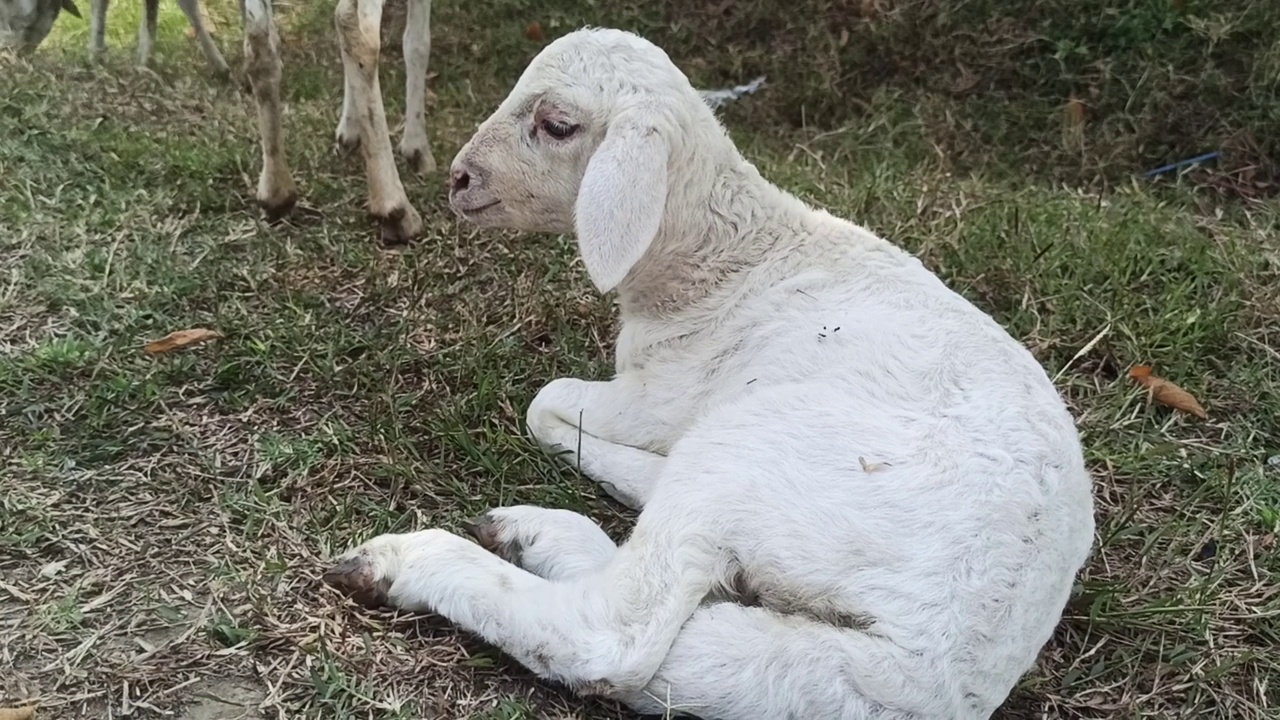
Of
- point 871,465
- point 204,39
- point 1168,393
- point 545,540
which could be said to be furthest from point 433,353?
Answer: point 204,39

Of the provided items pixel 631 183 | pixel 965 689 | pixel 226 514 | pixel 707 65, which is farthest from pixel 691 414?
pixel 707 65

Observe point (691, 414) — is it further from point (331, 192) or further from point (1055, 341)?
point (331, 192)

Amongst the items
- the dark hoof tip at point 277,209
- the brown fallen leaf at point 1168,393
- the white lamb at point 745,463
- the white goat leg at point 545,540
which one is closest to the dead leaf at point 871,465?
the white lamb at point 745,463

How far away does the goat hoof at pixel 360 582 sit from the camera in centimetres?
239

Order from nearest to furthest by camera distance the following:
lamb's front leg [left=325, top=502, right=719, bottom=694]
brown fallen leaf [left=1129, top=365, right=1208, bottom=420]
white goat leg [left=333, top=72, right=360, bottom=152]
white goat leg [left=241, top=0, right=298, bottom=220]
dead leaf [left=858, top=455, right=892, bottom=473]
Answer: lamb's front leg [left=325, top=502, right=719, bottom=694], dead leaf [left=858, top=455, right=892, bottom=473], brown fallen leaf [left=1129, top=365, right=1208, bottom=420], white goat leg [left=241, top=0, right=298, bottom=220], white goat leg [left=333, top=72, right=360, bottom=152]

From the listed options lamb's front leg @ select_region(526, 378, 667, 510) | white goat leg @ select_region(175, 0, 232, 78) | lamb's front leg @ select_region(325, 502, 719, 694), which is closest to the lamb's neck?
lamb's front leg @ select_region(526, 378, 667, 510)

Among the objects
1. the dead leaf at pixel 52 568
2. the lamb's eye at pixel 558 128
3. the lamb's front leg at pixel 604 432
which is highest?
the lamb's eye at pixel 558 128

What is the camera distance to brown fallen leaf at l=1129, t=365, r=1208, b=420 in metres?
3.45

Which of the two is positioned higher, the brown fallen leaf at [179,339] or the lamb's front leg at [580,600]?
the brown fallen leaf at [179,339]

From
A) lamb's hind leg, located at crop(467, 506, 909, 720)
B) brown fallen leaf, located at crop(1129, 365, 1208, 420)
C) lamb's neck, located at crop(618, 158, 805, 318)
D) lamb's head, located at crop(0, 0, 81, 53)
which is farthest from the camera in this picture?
lamb's head, located at crop(0, 0, 81, 53)

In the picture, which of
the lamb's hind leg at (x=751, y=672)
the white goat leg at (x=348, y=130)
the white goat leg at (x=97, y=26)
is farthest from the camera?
the white goat leg at (x=97, y=26)

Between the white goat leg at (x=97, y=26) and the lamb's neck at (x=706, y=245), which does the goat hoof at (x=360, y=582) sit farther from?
the white goat leg at (x=97, y=26)

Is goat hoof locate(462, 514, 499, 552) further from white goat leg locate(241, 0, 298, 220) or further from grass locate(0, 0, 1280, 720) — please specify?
white goat leg locate(241, 0, 298, 220)

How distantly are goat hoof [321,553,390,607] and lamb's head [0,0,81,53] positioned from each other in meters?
4.87
